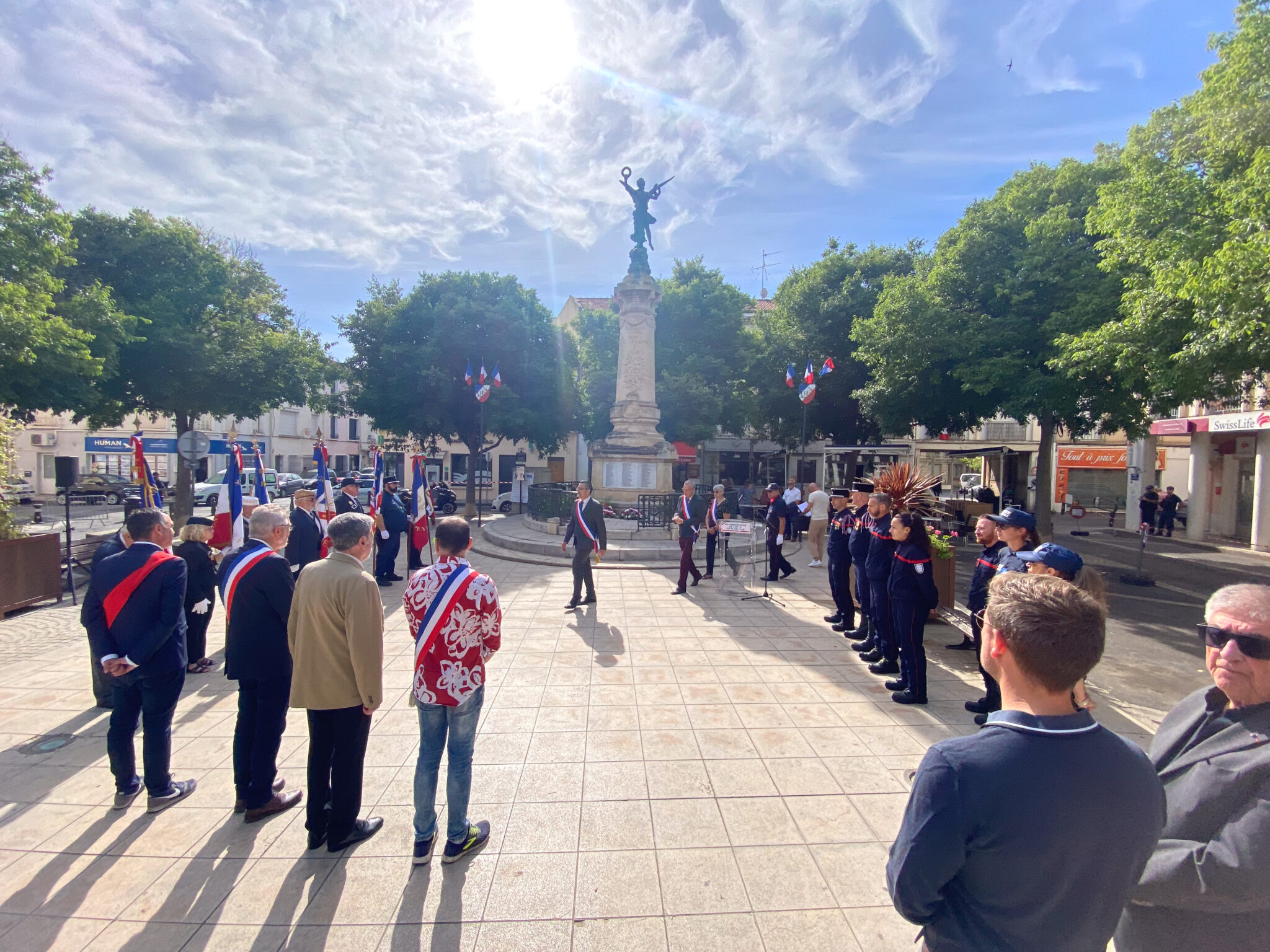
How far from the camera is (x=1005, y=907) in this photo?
145cm

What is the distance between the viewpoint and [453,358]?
76.7 feet

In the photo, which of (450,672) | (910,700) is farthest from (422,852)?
(910,700)

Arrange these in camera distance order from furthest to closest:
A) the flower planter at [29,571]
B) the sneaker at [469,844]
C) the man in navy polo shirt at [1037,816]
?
the flower planter at [29,571] → the sneaker at [469,844] → the man in navy polo shirt at [1037,816]

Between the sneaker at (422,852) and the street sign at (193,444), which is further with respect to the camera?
the street sign at (193,444)

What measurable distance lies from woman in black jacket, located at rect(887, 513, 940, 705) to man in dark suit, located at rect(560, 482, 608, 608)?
14.0 ft

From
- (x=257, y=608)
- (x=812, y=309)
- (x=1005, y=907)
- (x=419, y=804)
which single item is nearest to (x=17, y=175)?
(x=257, y=608)

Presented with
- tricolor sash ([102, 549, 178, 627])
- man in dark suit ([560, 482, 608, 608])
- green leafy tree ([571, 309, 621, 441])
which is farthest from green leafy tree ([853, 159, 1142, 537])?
tricolor sash ([102, 549, 178, 627])

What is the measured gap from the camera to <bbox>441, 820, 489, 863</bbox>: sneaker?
330cm

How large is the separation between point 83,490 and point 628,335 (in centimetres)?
2747

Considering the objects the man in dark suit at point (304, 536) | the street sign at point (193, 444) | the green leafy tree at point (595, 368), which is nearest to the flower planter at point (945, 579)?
the man in dark suit at point (304, 536)

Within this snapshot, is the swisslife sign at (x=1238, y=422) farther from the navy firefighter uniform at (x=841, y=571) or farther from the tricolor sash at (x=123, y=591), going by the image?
the tricolor sash at (x=123, y=591)

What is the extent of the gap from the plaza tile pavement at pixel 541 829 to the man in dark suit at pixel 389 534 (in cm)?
487

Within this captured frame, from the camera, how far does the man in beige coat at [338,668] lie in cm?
322

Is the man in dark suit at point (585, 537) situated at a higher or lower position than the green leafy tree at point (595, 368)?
lower
